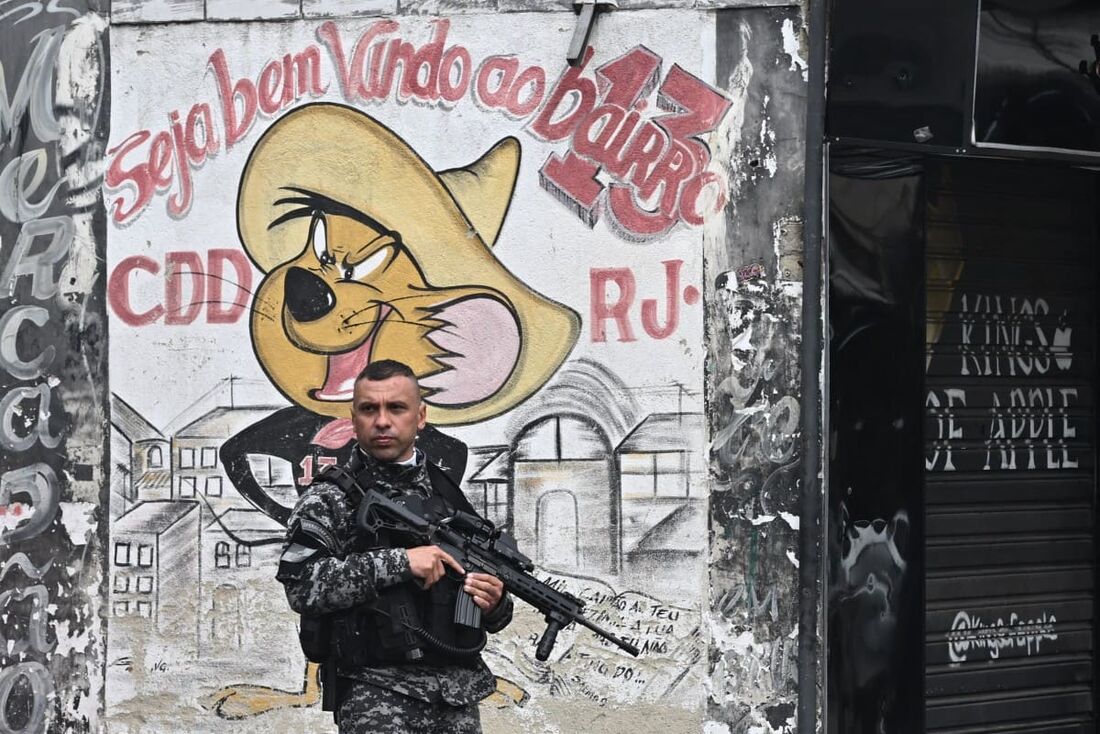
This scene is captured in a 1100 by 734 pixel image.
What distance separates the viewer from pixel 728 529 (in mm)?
5945

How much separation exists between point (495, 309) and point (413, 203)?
→ 569 mm

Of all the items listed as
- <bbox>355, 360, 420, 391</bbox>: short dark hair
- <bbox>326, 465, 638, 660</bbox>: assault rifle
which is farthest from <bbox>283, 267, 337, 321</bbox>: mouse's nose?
<bbox>326, 465, 638, 660</bbox>: assault rifle

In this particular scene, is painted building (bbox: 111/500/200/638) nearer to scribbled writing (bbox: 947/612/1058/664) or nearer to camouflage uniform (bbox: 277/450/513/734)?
camouflage uniform (bbox: 277/450/513/734)

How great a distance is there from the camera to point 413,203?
20.0 ft

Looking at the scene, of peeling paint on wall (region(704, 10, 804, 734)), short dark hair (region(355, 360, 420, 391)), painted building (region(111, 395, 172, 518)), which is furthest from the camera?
painted building (region(111, 395, 172, 518))

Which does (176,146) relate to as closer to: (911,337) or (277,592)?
(277,592)

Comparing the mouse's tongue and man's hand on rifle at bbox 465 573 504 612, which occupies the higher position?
the mouse's tongue

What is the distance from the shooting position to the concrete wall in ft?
19.5

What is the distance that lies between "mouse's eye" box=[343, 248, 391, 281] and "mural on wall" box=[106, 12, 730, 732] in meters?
0.01

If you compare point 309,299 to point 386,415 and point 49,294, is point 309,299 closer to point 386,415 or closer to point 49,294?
point 49,294

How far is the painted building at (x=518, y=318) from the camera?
19.5 ft

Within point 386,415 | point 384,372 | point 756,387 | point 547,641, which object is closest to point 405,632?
point 547,641

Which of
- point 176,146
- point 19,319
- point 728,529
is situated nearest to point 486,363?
point 728,529

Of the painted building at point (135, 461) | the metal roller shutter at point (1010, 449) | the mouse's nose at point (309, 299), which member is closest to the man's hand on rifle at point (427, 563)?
the mouse's nose at point (309, 299)
